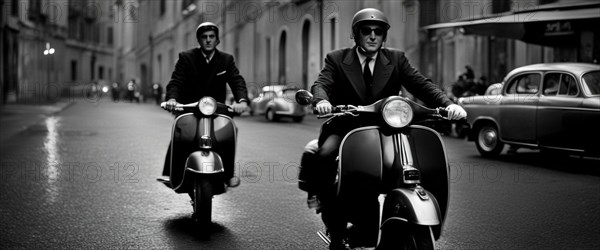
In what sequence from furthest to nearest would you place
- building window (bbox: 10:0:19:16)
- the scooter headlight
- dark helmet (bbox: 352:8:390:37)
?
1. building window (bbox: 10:0:19:16)
2. the scooter headlight
3. dark helmet (bbox: 352:8:390:37)

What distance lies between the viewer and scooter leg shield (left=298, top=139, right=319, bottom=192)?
454 cm

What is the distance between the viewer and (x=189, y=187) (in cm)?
596

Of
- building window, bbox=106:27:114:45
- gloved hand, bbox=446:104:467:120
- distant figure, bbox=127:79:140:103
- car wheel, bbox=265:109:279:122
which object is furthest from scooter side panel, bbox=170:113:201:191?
building window, bbox=106:27:114:45

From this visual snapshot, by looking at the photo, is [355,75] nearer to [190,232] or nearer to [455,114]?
[455,114]

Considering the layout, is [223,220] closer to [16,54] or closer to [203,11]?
Result: [16,54]

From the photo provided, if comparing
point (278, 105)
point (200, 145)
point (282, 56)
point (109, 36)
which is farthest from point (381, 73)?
point (109, 36)

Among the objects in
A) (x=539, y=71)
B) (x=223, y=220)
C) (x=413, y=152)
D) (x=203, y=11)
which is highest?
(x=203, y=11)

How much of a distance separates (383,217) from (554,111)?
7.39 meters

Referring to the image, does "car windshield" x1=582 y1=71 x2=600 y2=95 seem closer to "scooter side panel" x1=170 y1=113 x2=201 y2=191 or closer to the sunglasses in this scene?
"scooter side panel" x1=170 y1=113 x2=201 y2=191

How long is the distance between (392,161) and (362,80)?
2.15 feet

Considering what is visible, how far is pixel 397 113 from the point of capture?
12.7ft

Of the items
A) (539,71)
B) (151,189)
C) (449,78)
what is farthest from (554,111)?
(449,78)

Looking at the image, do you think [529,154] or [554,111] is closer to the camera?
[554,111]

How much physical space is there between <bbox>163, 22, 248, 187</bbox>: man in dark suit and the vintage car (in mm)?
5561
